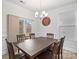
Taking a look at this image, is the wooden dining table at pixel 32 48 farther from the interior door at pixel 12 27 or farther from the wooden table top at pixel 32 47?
the interior door at pixel 12 27

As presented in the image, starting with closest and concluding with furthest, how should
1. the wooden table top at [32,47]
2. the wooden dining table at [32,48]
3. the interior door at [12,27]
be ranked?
the wooden dining table at [32,48]
the wooden table top at [32,47]
the interior door at [12,27]

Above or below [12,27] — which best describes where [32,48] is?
below

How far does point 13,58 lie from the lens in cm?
234

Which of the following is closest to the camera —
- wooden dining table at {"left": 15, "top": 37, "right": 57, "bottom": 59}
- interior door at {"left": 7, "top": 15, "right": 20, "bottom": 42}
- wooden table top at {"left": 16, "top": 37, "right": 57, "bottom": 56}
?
wooden dining table at {"left": 15, "top": 37, "right": 57, "bottom": 59}

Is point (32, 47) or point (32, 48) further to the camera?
point (32, 47)

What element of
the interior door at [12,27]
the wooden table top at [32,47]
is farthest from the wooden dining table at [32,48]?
the interior door at [12,27]

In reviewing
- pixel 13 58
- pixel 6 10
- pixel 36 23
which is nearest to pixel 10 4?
pixel 6 10

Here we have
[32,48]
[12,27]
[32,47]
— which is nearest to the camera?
[32,48]

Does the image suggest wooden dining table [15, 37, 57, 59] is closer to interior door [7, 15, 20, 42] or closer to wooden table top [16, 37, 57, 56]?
wooden table top [16, 37, 57, 56]

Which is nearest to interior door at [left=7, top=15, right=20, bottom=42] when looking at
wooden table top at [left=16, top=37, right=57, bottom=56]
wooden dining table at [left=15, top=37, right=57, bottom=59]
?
wooden table top at [left=16, top=37, right=57, bottom=56]

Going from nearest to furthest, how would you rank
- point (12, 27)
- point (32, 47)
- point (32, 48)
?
point (32, 48) < point (32, 47) < point (12, 27)

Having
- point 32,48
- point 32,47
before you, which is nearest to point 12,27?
point 32,47

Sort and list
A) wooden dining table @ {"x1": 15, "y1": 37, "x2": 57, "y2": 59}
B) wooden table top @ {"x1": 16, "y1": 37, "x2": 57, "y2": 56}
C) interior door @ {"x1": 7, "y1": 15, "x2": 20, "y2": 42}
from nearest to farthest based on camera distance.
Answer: wooden dining table @ {"x1": 15, "y1": 37, "x2": 57, "y2": 59}, wooden table top @ {"x1": 16, "y1": 37, "x2": 57, "y2": 56}, interior door @ {"x1": 7, "y1": 15, "x2": 20, "y2": 42}

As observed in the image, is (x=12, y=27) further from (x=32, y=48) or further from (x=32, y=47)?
(x=32, y=48)
